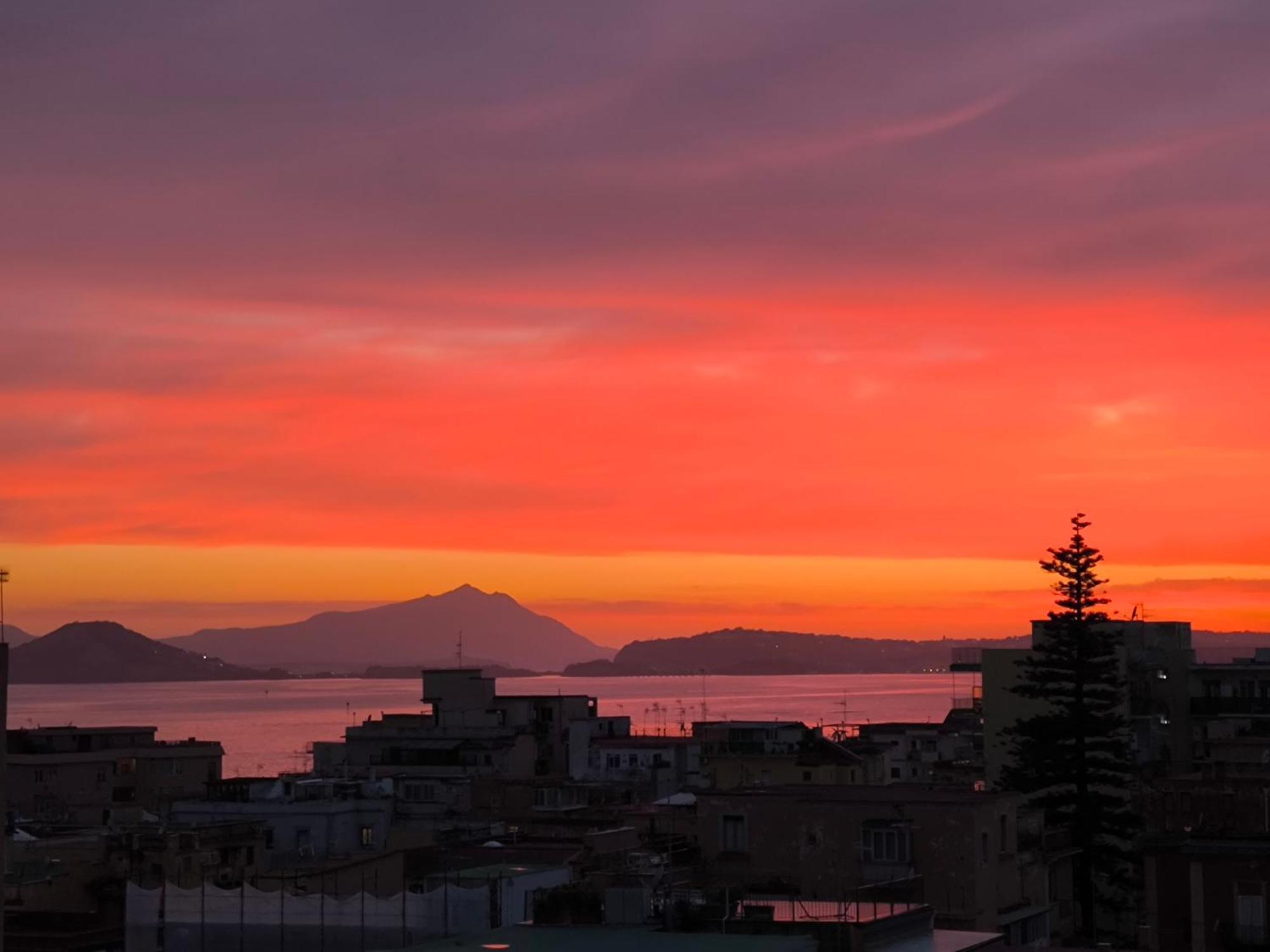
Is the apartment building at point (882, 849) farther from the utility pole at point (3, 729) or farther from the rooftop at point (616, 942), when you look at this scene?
the utility pole at point (3, 729)

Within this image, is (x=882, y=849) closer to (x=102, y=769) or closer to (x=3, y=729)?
(x=3, y=729)

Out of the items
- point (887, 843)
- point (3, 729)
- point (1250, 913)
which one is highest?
point (3, 729)

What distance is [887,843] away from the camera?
33.0 meters

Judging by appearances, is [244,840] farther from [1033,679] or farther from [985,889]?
[985,889]

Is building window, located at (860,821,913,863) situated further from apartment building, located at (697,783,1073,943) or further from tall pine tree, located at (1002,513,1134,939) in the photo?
tall pine tree, located at (1002,513,1134,939)

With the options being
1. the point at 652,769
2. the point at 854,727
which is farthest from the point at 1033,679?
the point at 854,727

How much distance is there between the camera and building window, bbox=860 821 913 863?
32938 mm

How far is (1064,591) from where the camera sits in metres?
59.8

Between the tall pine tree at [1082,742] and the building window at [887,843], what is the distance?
15.5m

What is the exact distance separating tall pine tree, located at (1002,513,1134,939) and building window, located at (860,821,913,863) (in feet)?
51.0

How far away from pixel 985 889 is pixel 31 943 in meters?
23.1

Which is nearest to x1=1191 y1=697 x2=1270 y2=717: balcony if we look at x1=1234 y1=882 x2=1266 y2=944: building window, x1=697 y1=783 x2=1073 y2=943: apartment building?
x1=697 y1=783 x2=1073 y2=943: apartment building

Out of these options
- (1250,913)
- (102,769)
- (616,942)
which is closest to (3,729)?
(616,942)

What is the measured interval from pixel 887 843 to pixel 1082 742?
78.4ft
